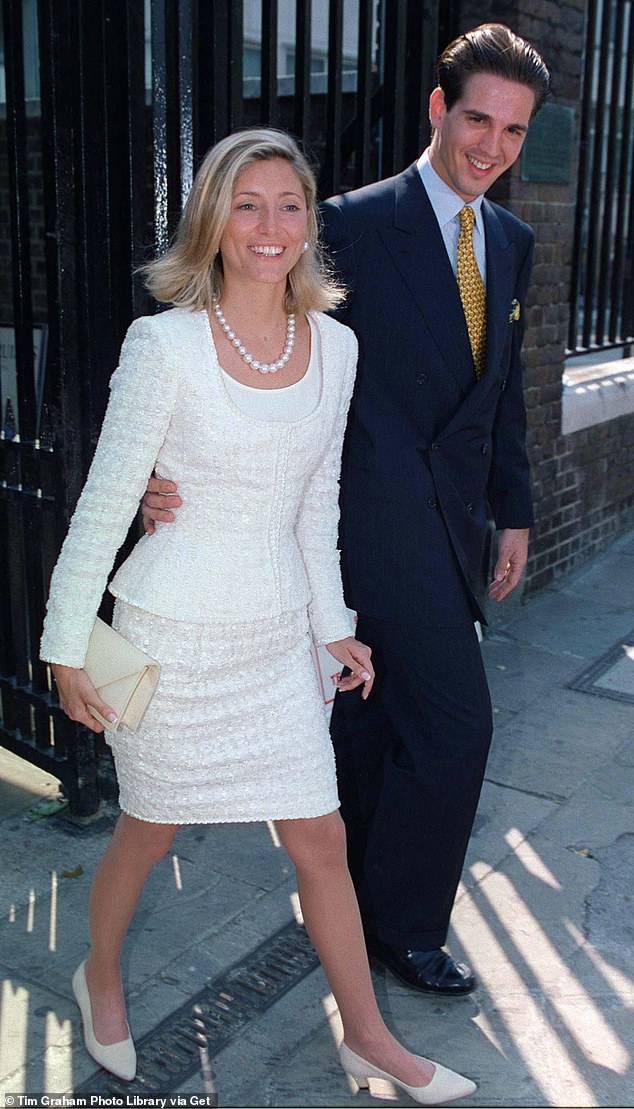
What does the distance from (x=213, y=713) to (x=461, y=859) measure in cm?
93

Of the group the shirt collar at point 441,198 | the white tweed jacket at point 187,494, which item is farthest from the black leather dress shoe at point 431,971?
the shirt collar at point 441,198

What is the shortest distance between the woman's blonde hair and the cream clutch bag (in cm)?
69

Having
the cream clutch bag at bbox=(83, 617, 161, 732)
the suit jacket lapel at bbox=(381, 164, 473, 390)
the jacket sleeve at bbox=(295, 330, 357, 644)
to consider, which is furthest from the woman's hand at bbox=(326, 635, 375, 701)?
the suit jacket lapel at bbox=(381, 164, 473, 390)

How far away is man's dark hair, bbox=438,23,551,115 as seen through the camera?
2893mm

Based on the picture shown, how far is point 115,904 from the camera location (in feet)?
8.73

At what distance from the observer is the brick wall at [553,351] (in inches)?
209

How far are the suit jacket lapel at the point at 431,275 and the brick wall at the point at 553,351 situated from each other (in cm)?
240

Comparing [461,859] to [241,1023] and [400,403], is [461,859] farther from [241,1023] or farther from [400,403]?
[400,403]

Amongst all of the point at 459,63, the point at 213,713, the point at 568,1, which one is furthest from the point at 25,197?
the point at 568,1

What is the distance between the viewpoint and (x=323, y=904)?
2.56 metres

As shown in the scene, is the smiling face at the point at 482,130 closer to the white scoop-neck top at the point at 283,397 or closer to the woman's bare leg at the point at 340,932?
the white scoop-neck top at the point at 283,397

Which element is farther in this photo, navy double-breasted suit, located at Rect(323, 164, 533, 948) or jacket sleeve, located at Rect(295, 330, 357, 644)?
navy double-breasted suit, located at Rect(323, 164, 533, 948)

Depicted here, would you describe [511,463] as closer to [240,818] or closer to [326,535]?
[326,535]

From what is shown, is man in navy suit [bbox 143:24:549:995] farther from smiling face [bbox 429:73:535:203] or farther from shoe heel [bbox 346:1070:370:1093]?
shoe heel [bbox 346:1070:370:1093]
